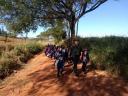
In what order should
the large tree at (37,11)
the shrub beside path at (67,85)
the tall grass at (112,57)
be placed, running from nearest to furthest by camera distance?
the shrub beside path at (67,85), the tall grass at (112,57), the large tree at (37,11)

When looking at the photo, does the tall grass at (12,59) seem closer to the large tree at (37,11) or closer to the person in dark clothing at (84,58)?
the large tree at (37,11)

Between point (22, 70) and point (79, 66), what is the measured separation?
5608 millimetres

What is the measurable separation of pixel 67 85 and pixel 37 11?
7.21 metres

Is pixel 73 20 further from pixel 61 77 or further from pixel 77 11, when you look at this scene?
pixel 61 77

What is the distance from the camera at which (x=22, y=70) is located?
72.8 feet

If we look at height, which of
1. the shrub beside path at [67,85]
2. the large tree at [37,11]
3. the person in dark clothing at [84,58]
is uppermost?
the large tree at [37,11]

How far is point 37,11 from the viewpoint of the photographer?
2081 centimetres

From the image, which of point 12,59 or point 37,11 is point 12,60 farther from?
point 37,11

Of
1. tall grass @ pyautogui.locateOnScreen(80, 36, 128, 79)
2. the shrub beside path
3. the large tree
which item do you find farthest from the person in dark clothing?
the large tree

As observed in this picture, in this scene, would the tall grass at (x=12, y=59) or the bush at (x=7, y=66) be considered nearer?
the bush at (x=7, y=66)

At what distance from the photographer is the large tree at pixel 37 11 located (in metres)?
20.1

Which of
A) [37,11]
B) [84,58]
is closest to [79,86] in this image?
[84,58]

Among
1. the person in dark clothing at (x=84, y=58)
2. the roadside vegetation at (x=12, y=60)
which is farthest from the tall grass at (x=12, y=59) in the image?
the person in dark clothing at (x=84, y=58)

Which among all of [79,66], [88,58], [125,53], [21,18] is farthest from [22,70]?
[125,53]
